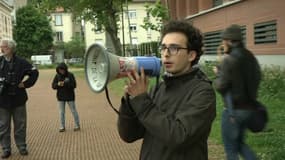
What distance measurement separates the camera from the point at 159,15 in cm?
2491

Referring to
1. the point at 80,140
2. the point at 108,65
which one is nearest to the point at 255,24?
the point at 80,140

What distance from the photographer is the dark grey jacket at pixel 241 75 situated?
18.9 ft

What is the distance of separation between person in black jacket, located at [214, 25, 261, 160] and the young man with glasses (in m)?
2.87

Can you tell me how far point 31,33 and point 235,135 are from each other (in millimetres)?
86957

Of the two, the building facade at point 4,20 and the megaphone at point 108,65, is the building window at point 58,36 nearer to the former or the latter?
the building facade at point 4,20

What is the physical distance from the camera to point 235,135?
609 centimetres

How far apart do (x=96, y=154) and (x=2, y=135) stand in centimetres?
162

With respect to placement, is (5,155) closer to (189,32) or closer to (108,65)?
(108,65)

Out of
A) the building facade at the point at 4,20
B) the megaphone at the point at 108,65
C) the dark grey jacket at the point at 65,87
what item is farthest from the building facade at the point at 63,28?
the megaphone at the point at 108,65

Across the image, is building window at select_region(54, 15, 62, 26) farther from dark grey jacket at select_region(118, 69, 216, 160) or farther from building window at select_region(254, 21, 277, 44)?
dark grey jacket at select_region(118, 69, 216, 160)

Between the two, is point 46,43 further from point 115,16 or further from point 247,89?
point 247,89

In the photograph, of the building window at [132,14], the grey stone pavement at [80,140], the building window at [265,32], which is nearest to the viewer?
the grey stone pavement at [80,140]

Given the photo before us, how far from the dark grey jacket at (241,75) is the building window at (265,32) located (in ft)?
54.6

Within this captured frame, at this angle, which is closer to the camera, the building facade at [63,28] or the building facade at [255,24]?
the building facade at [255,24]
